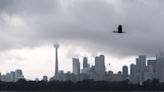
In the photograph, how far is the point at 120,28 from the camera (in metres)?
107

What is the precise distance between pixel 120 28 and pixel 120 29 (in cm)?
21

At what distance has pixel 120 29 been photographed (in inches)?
Answer: 4193

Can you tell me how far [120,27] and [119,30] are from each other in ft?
3.24

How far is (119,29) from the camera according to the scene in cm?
10631

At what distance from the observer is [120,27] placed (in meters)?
107

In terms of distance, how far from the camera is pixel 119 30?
105750 millimetres

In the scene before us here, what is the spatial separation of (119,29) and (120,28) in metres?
0.40

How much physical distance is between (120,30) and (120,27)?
0.81 m

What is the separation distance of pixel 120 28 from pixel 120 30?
77 cm

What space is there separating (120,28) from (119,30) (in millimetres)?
968

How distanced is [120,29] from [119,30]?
800 millimetres
